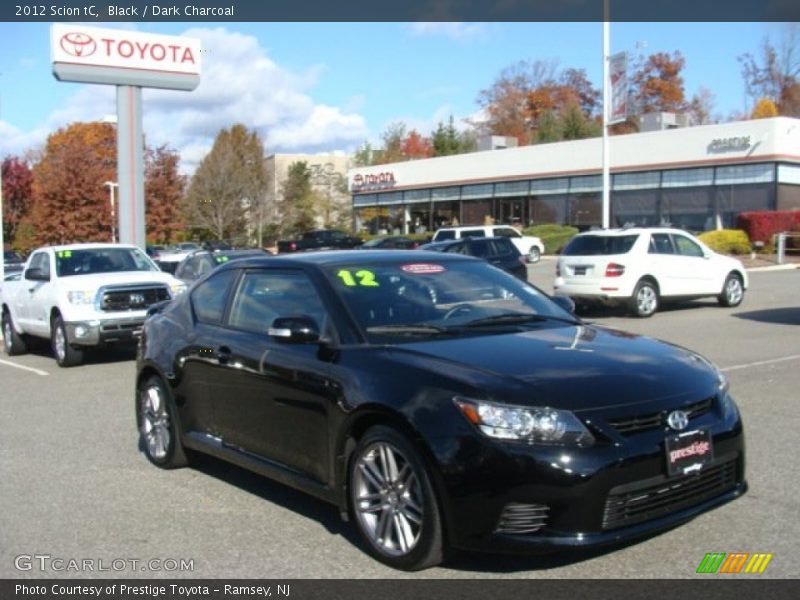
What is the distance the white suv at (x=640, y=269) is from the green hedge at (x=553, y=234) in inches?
939

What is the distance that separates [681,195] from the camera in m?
Result: 41.9

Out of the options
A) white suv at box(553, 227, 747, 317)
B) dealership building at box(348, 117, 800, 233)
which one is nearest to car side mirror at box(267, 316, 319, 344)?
white suv at box(553, 227, 747, 317)

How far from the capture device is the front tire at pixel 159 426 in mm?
6781

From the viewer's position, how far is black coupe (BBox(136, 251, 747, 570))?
4195 mm

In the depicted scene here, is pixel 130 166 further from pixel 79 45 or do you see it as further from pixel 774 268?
pixel 774 268

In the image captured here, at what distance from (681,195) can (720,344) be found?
1208 inches

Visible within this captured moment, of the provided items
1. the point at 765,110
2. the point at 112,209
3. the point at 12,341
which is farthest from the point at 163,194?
the point at 765,110

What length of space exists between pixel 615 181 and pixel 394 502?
42732 mm

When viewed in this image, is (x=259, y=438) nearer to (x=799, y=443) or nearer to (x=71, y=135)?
(x=799, y=443)

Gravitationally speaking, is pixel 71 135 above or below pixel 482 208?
above

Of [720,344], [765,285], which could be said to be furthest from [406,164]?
[720,344]

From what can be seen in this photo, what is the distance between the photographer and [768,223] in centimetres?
3534

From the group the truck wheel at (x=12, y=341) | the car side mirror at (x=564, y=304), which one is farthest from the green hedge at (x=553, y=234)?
the car side mirror at (x=564, y=304)

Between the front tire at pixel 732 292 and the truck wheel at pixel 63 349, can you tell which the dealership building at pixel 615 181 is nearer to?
the front tire at pixel 732 292
